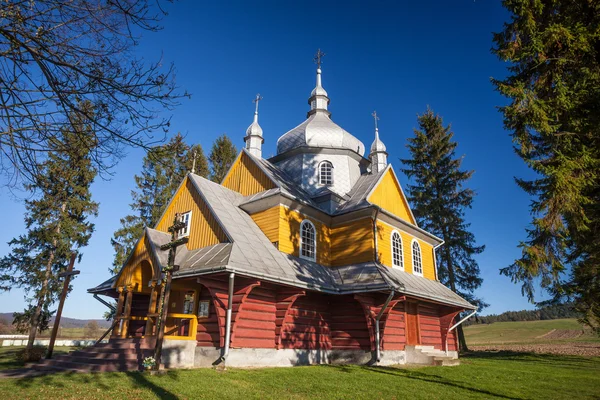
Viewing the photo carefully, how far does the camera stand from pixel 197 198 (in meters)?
14.4

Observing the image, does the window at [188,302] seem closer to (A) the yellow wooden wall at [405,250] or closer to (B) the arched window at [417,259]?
(A) the yellow wooden wall at [405,250]

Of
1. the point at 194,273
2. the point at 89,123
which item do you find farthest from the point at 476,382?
the point at 89,123

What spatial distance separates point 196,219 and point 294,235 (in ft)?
12.5

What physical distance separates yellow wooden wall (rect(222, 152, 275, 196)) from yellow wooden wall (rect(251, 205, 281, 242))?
139 cm

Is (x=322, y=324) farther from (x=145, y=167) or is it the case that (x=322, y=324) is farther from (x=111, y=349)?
(x=145, y=167)

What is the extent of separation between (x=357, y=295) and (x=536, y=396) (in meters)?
5.74

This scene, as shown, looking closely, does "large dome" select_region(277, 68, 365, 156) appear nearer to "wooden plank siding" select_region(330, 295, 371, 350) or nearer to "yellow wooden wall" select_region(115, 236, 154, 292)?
"wooden plank siding" select_region(330, 295, 371, 350)

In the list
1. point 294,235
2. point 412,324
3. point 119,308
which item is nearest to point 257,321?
point 294,235

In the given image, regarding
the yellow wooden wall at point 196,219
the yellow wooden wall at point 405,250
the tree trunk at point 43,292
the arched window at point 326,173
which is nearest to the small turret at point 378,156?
the arched window at point 326,173

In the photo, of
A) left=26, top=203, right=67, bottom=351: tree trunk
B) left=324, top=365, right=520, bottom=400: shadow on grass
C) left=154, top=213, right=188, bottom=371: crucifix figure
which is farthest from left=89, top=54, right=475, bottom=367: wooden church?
left=26, top=203, right=67, bottom=351: tree trunk

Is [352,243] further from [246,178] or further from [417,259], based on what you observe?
[246,178]

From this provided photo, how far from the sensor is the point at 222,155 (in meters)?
30.8

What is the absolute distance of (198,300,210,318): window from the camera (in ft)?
38.9

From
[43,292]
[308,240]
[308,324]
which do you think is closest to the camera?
[308,324]
